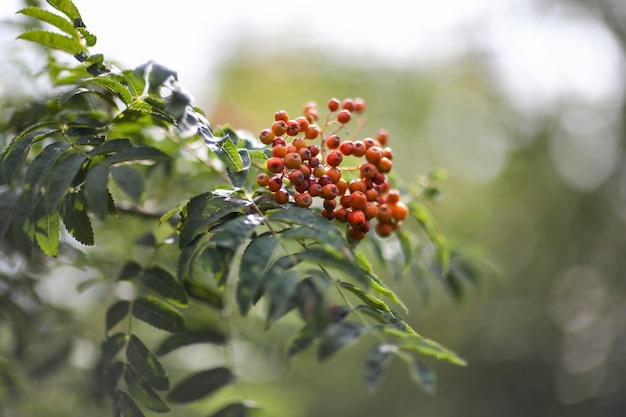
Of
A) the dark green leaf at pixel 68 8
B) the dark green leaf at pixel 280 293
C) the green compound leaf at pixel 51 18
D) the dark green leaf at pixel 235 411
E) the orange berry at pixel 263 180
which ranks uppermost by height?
the dark green leaf at pixel 68 8

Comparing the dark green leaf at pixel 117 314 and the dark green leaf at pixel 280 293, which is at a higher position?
the dark green leaf at pixel 280 293

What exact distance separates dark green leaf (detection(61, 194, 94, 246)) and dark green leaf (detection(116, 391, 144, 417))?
325 millimetres

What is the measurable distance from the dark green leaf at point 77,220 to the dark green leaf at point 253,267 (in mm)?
342

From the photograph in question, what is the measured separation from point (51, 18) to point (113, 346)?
0.68 metres

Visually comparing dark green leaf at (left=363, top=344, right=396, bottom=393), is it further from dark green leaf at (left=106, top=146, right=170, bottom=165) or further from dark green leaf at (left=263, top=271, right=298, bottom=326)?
dark green leaf at (left=106, top=146, right=170, bottom=165)

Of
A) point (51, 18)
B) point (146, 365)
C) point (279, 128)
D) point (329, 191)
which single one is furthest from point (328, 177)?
point (51, 18)

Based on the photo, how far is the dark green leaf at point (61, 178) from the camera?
0.98 metres

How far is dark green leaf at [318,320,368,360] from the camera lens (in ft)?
2.77

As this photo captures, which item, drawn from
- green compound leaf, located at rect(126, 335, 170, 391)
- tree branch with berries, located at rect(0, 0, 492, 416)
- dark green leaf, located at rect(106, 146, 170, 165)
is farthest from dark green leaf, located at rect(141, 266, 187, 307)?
dark green leaf, located at rect(106, 146, 170, 165)

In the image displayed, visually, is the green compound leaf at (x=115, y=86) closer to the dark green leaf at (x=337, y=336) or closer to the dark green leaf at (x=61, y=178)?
the dark green leaf at (x=61, y=178)

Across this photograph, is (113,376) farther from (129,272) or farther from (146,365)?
(129,272)

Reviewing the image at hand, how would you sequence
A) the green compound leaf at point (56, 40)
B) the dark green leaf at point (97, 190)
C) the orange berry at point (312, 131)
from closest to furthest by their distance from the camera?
1. the dark green leaf at point (97, 190)
2. the green compound leaf at point (56, 40)
3. the orange berry at point (312, 131)

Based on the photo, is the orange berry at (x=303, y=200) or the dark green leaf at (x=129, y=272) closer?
the orange berry at (x=303, y=200)

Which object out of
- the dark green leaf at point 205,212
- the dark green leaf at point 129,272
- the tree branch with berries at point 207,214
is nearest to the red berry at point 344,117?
the tree branch with berries at point 207,214
